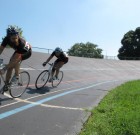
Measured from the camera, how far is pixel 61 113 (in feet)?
27.7

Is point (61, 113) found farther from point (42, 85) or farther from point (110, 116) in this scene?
point (42, 85)

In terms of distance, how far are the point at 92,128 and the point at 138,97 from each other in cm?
532

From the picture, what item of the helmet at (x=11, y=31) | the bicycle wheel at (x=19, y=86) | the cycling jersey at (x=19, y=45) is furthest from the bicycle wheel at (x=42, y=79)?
the helmet at (x=11, y=31)

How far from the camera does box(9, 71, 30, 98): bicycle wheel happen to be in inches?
385

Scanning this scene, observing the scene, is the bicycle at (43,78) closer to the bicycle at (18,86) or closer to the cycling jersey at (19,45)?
the bicycle at (18,86)

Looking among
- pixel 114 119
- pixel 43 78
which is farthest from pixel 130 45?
pixel 114 119

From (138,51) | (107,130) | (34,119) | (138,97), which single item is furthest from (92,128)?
(138,51)

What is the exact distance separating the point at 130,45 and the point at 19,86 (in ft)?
292

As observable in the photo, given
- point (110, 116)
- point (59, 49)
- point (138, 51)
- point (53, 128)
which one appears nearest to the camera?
point (53, 128)

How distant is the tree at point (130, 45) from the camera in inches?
3740

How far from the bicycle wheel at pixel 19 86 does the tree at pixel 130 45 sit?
277 feet

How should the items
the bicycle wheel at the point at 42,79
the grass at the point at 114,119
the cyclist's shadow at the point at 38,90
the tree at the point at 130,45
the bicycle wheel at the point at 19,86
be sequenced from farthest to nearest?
1. the tree at the point at 130,45
2. the bicycle wheel at the point at 42,79
3. the cyclist's shadow at the point at 38,90
4. the bicycle wheel at the point at 19,86
5. the grass at the point at 114,119

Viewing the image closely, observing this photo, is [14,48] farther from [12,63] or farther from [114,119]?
[114,119]

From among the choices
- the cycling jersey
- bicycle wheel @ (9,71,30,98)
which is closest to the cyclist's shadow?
bicycle wheel @ (9,71,30,98)
